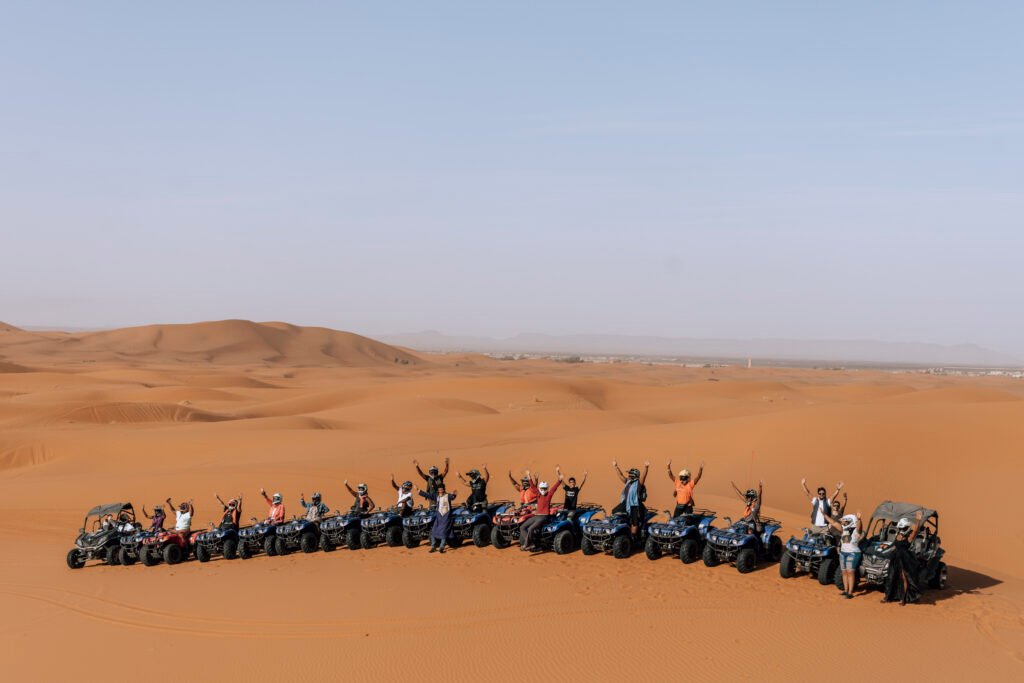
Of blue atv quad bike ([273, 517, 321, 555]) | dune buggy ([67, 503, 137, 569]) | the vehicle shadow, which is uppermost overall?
the vehicle shadow

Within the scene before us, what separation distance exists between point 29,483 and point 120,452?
4.95 m

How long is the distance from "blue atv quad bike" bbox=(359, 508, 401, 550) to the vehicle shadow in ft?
28.1

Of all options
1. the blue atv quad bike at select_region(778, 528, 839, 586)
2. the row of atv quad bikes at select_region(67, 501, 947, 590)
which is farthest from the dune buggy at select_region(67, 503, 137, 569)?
the blue atv quad bike at select_region(778, 528, 839, 586)

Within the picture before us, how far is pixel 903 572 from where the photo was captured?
11266mm

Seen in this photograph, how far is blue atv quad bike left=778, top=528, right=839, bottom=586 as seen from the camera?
39.7 ft

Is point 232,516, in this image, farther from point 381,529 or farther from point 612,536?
point 612,536

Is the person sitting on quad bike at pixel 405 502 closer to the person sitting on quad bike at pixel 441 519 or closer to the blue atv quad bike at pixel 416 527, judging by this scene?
the blue atv quad bike at pixel 416 527

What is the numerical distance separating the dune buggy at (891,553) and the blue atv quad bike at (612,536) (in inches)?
131

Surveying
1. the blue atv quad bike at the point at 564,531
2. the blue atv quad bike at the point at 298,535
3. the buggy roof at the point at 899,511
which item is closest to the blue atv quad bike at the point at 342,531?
the blue atv quad bike at the point at 298,535

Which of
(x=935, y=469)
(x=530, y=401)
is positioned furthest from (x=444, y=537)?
(x=530, y=401)

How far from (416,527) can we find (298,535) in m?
2.17

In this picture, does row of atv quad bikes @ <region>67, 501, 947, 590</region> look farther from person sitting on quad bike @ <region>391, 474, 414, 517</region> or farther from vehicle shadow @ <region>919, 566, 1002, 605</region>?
vehicle shadow @ <region>919, 566, 1002, 605</region>

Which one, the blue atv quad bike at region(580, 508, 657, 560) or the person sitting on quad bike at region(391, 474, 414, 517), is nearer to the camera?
the blue atv quad bike at region(580, 508, 657, 560)

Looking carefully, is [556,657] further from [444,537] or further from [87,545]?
[87,545]
